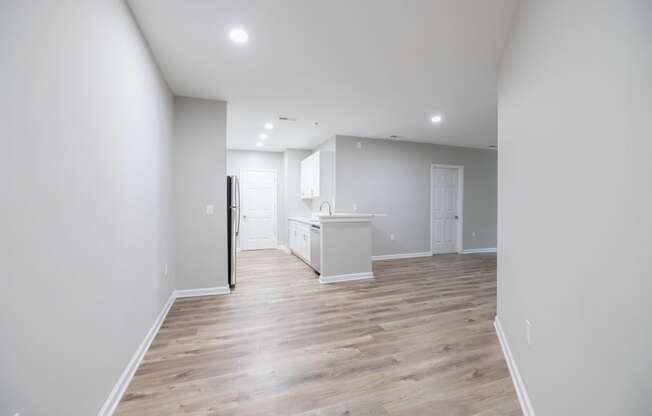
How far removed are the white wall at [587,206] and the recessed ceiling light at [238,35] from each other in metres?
2.09

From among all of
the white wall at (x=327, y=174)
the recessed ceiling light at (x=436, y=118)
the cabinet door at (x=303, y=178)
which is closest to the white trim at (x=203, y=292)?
the white wall at (x=327, y=174)

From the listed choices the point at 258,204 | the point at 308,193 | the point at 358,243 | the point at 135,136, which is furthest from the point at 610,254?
the point at 258,204

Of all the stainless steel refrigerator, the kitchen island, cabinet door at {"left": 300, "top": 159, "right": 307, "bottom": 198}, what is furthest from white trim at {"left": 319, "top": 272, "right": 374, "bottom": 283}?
cabinet door at {"left": 300, "top": 159, "right": 307, "bottom": 198}

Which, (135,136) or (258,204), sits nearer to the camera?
(135,136)

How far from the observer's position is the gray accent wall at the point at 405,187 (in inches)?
228

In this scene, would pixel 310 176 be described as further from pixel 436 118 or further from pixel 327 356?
pixel 327 356

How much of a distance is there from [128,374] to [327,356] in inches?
55.7

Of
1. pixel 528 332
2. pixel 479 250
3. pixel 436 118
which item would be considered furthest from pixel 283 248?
pixel 528 332

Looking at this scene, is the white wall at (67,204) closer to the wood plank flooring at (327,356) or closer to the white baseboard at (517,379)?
the wood plank flooring at (327,356)

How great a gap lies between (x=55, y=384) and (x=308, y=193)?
552 cm

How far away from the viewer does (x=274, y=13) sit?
204cm

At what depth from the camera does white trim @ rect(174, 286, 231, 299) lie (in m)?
3.54

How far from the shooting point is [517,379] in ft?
5.79

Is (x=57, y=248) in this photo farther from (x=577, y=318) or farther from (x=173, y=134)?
(x=173, y=134)
